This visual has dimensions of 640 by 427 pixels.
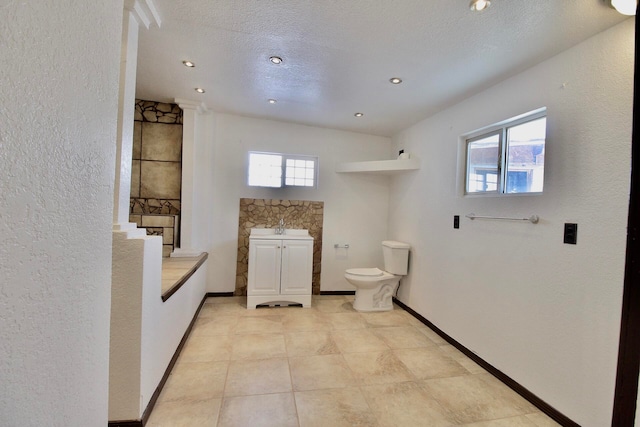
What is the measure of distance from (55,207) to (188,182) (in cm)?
269

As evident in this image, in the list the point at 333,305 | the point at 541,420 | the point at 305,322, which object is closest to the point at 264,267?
the point at 305,322

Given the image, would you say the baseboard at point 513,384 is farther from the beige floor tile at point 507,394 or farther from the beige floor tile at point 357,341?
the beige floor tile at point 357,341

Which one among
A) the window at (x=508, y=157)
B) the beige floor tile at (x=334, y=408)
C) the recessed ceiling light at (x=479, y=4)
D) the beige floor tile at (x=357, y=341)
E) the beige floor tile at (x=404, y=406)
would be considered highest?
the recessed ceiling light at (x=479, y=4)

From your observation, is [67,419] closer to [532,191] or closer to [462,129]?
[532,191]

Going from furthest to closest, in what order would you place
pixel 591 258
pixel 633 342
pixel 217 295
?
1. pixel 217 295
2. pixel 591 258
3. pixel 633 342

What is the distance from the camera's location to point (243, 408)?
5.14ft

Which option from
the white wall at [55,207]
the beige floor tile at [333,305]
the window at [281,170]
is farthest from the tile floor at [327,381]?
the window at [281,170]

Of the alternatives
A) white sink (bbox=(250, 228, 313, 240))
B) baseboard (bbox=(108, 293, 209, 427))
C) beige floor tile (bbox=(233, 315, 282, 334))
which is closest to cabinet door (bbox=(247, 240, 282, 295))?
white sink (bbox=(250, 228, 313, 240))

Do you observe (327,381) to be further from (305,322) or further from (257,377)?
(305,322)

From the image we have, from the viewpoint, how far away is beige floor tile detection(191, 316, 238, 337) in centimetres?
247

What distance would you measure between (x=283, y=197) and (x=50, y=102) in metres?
3.03

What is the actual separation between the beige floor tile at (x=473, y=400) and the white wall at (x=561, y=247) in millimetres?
173

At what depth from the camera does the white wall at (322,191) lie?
339cm

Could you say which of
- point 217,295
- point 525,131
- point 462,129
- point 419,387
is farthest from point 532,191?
point 217,295
